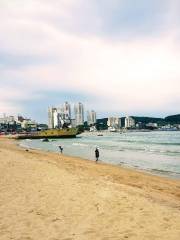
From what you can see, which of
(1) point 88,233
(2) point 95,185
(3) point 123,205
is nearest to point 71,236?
(1) point 88,233

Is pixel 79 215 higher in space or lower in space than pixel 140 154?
higher

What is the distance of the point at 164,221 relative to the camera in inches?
389

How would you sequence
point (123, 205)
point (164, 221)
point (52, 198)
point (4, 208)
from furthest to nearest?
point (52, 198) < point (123, 205) < point (4, 208) < point (164, 221)

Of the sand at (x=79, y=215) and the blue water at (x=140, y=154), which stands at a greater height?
the sand at (x=79, y=215)

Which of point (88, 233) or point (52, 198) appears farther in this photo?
point (52, 198)

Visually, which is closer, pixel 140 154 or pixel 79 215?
pixel 79 215

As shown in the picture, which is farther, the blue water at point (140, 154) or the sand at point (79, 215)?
the blue water at point (140, 154)

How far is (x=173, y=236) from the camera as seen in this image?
8.52 metres

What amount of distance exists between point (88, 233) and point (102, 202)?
3564mm

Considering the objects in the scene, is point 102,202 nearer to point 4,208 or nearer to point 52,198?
point 52,198

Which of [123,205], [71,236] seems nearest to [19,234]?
[71,236]

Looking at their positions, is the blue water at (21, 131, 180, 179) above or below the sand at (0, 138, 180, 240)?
below

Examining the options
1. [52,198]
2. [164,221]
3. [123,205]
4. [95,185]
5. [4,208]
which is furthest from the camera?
[95,185]

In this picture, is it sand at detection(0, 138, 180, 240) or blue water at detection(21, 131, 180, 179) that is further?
blue water at detection(21, 131, 180, 179)
